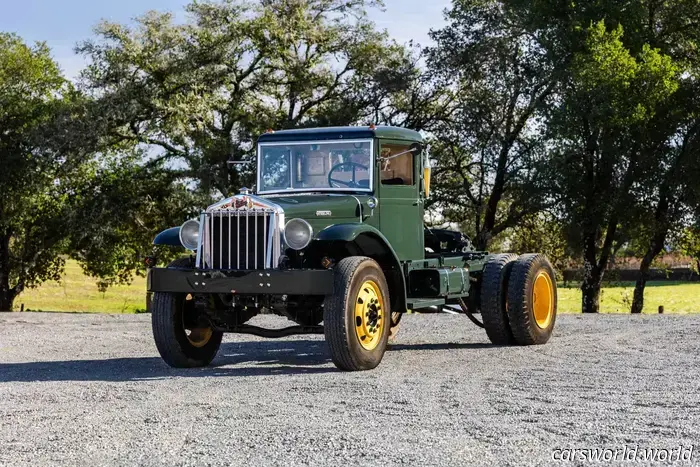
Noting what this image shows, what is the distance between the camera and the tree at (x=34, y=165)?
89.2ft

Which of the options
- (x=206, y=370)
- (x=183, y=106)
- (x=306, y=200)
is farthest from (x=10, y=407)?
(x=183, y=106)

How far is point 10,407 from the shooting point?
8.12 metres

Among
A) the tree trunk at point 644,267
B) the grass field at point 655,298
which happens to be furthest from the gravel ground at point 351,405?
the grass field at point 655,298

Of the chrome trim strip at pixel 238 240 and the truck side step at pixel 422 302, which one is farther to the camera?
the truck side step at pixel 422 302

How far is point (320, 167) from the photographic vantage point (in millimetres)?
11492

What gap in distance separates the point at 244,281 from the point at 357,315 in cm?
120

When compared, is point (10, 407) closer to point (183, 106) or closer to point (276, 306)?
point (276, 306)

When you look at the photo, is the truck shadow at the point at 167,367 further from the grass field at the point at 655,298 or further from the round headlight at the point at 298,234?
the grass field at the point at 655,298

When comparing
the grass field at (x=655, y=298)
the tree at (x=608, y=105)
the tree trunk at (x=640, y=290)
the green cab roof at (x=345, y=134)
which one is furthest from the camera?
the grass field at (x=655, y=298)

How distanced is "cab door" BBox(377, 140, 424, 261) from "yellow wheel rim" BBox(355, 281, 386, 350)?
1114mm

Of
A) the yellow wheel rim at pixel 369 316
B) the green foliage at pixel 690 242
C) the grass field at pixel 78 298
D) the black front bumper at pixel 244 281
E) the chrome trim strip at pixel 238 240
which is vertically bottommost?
the grass field at pixel 78 298

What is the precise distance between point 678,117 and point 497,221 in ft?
21.2

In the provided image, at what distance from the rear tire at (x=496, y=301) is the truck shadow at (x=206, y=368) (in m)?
0.40

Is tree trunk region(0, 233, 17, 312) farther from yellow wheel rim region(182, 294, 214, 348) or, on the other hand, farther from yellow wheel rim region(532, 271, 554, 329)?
yellow wheel rim region(532, 271, 554, 329)
